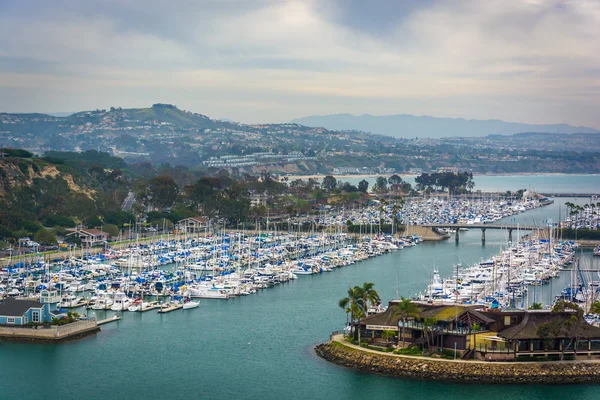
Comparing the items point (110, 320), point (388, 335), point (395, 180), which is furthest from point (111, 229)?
point (395, 180)

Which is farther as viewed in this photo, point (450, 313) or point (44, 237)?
point (44, 237)

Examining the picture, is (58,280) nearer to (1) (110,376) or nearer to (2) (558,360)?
(1) (110,376)

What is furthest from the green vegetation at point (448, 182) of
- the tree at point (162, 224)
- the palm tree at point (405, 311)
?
the palm tree at point (405, 311)

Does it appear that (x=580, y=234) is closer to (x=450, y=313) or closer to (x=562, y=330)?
(x=562, y=330)

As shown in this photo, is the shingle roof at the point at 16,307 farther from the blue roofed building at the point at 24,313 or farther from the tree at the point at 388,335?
the tree at the point at 388,335

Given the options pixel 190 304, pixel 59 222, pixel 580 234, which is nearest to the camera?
pixel 190 304

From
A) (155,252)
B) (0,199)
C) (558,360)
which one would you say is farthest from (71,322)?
(0,199)
